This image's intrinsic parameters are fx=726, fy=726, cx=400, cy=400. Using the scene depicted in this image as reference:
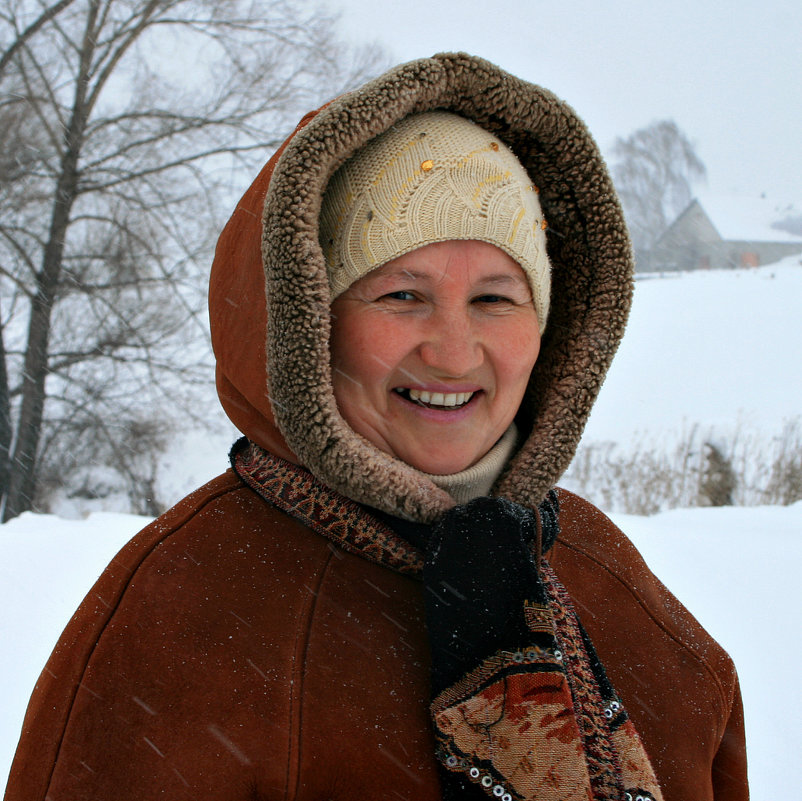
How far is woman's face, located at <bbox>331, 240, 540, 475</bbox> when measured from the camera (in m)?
1.30

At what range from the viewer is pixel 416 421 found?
4.45 feet

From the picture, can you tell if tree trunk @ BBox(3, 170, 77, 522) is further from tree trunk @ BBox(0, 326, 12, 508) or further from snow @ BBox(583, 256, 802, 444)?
snow @ BBox(583, 256, 802, 444)

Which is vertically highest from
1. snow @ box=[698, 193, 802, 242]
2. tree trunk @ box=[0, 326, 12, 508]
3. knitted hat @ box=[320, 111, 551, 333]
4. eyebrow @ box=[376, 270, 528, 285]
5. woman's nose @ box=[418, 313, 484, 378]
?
snow @ box=[698, 193, 802, 242]

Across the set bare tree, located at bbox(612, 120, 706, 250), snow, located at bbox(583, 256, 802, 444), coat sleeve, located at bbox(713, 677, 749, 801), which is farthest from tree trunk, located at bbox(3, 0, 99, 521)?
bare tree, located at bbox(612, 120, 706, 250)

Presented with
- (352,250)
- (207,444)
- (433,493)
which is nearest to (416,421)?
(433,493)

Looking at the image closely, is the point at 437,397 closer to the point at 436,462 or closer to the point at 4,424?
the point at 436,462

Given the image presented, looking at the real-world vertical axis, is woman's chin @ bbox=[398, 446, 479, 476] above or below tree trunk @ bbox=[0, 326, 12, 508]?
below

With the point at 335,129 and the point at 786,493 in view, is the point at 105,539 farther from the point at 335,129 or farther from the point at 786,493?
the point at 786,493

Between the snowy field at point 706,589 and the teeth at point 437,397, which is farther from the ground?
the teeth at point 437,397

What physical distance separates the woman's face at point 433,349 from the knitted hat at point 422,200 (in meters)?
0.03

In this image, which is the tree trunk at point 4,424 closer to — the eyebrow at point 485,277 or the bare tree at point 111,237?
the bare tree at point 111,237

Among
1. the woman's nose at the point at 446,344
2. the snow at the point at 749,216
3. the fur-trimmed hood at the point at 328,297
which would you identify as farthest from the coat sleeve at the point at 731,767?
the snow at the point at 749,216

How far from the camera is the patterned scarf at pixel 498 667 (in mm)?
1112

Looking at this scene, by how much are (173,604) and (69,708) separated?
204 millimetres
